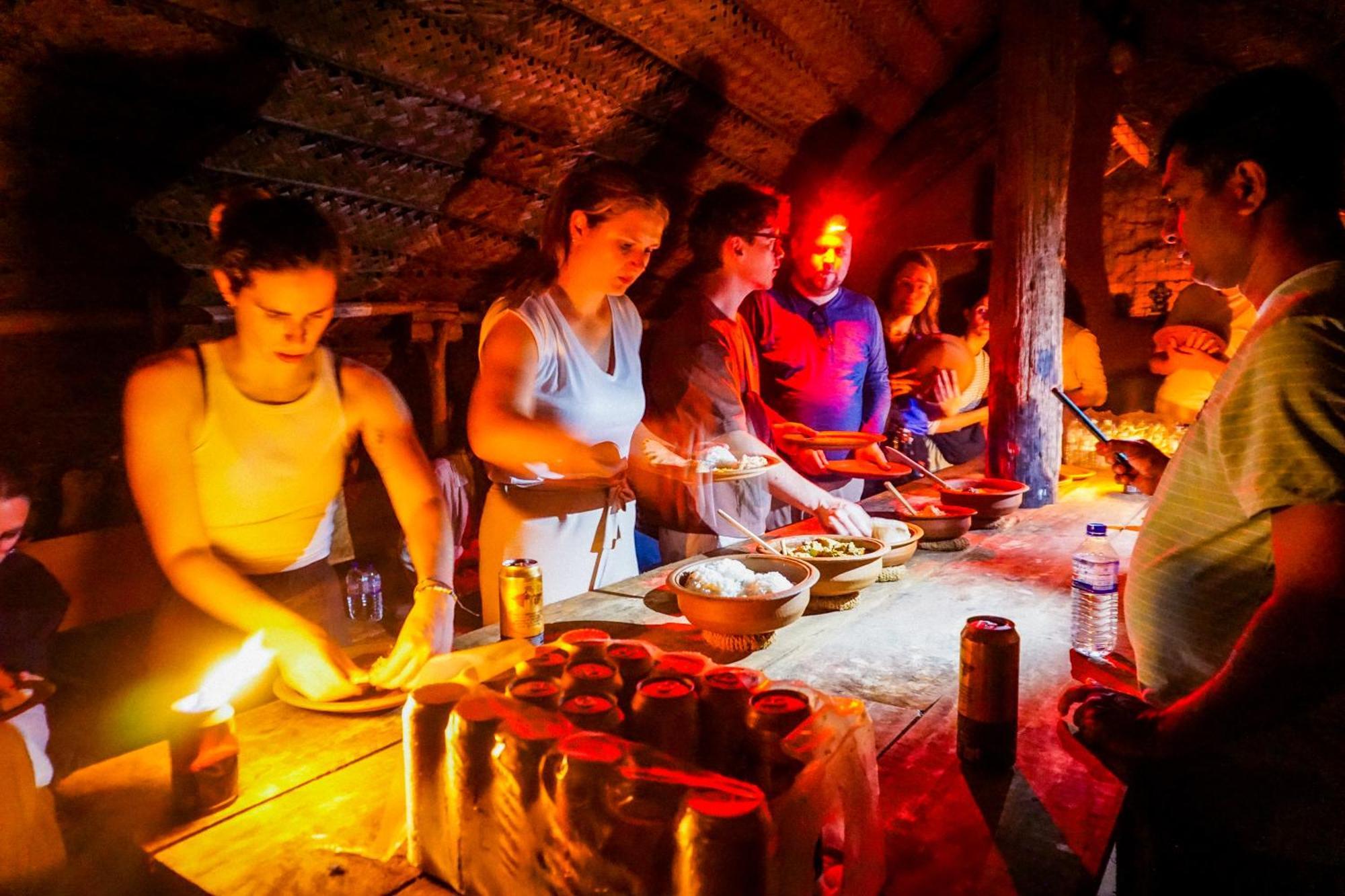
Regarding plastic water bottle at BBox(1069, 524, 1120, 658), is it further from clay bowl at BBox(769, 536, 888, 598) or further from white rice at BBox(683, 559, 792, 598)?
white rice at BBox(683, 559, 792, 598)

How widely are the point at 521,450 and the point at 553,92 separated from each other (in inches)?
89.9

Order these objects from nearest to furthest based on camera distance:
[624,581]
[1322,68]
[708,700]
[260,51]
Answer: [708,700], [624,581], [260,51], [1322,68]

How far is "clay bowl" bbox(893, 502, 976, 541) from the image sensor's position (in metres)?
2.99

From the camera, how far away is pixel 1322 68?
5324mm

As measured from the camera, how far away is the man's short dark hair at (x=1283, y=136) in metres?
1.41

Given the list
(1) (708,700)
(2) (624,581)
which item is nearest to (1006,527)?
(2) (624,581)

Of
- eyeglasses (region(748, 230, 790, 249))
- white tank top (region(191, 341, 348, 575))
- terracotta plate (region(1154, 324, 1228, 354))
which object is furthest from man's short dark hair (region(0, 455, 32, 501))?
terracotta plate (region(1154, 324, 1228, 354))

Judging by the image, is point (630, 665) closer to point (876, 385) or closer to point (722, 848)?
point (722, 848)

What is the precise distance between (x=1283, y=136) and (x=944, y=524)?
1.79 meters

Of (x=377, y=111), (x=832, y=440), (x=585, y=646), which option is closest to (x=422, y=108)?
(x=377, y=111)

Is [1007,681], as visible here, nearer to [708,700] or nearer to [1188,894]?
[708,700]

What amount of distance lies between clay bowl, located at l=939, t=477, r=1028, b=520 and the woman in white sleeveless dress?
4.51 feet

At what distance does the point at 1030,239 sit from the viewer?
4.16 metres

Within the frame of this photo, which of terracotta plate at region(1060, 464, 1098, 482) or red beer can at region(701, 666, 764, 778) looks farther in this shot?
terracotta plate at region(1060, 464, 1098, 482)
